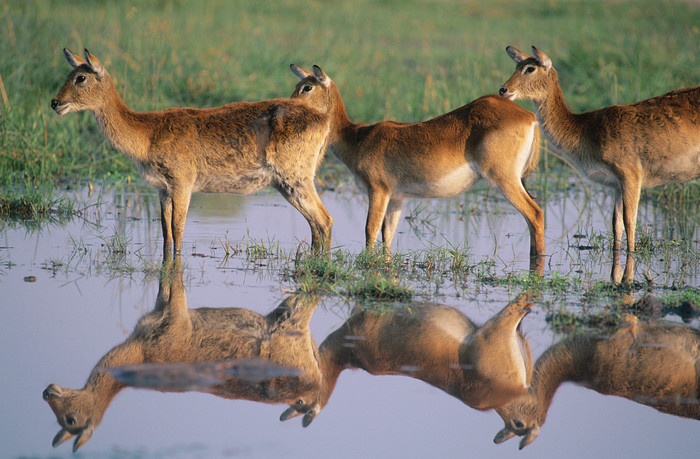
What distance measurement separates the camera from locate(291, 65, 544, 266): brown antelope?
746 centimetres

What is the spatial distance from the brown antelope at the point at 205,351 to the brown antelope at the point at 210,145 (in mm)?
1540

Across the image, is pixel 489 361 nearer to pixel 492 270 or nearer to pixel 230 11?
pixel 492 270

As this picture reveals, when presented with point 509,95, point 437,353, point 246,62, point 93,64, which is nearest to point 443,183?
point 509,95

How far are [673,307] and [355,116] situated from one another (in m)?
7.88

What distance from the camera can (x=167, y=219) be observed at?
7344mm

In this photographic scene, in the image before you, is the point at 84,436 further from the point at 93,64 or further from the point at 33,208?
the point at 33,208

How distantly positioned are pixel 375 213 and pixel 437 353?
110 inches

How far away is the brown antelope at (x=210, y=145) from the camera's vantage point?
291 inches

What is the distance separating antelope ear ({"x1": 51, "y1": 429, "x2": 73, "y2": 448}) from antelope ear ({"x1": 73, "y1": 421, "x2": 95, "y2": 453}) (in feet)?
0.15

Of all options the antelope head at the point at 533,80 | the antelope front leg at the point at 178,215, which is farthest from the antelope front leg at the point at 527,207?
the antelope front leg at the point at 178,215

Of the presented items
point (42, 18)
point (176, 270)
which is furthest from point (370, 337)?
point (42, 18)

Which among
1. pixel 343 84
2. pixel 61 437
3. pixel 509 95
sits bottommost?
pixel 61 437

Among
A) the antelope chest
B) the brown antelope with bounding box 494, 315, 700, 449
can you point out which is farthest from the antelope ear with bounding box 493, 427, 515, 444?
the antelope chest

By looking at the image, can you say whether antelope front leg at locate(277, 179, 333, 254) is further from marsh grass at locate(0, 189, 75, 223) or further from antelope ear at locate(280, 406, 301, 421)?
antelope ear at locate(280, 406, 301, 421)
